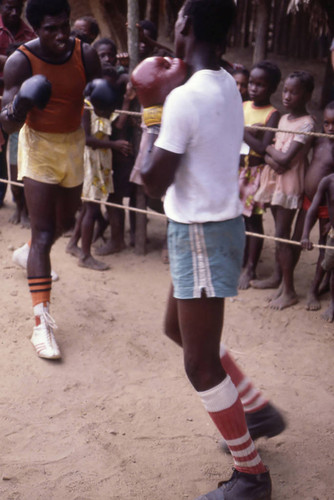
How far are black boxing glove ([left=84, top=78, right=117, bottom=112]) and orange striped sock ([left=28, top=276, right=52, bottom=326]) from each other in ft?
3.36

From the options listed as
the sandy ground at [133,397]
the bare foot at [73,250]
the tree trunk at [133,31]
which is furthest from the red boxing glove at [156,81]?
the bare foot at [73,250]

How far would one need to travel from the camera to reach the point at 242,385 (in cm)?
229

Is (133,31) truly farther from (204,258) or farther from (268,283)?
(204,258)

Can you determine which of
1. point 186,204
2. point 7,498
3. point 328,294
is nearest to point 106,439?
point 7,498

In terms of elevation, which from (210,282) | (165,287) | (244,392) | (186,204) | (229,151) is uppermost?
(229,151)

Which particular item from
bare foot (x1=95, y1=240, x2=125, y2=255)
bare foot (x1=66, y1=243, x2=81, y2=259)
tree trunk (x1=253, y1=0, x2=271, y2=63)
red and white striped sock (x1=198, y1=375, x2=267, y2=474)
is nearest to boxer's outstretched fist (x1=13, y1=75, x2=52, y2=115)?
red and white striped sock (x1=198, y1=375, x2=267, y2=474)

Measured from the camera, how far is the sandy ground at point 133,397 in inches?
90.3

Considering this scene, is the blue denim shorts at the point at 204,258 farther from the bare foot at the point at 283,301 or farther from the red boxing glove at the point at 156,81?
the bare foot at the point at 283,301

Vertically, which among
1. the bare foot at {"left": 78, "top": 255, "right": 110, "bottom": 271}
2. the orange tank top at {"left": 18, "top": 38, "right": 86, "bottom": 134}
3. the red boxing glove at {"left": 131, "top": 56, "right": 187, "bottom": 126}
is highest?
the red boxing glove at {"left": 131, "top": 56, "right": 187, "bottom": 126}

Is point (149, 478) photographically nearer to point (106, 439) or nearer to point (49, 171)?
point (106, 439)

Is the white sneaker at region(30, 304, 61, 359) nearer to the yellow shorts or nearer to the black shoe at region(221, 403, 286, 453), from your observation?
the yellow shorts

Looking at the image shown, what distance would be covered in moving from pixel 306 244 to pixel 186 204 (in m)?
1.84

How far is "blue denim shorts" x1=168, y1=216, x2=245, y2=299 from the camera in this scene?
1878 millimetres

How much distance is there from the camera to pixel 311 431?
264 cm
